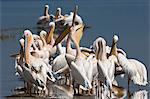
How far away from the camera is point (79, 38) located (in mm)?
12906

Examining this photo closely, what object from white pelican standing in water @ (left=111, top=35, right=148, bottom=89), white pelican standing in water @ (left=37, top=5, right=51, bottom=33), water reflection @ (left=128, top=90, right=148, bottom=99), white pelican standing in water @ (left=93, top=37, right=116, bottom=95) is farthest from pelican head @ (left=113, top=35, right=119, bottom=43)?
white pelican standing in water @ (left=37, top=5, right=51, bottom=33)

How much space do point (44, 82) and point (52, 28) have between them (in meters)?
3.54

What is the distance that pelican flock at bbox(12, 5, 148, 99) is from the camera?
10630 millimetres

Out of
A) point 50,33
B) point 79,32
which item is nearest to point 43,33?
point 50,33

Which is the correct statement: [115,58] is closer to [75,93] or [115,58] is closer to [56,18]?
[75,93]

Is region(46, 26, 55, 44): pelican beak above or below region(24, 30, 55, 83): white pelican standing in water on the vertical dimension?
above

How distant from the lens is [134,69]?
1254 cm

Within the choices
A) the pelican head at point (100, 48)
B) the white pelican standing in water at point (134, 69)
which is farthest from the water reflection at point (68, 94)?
the pelican head at point (100, 48)

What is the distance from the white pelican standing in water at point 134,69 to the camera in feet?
40.4

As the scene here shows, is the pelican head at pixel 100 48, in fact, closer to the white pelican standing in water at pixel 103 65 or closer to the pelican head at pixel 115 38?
the white pelican standing in water at pixel 103 65

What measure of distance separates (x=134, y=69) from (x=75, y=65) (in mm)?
2409

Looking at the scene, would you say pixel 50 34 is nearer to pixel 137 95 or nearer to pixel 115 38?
pixel 115 38

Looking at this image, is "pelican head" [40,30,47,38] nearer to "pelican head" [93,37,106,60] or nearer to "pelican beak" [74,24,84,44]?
"pelican beak" [74,24,84,44]

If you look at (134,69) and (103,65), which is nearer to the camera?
(103,65)
